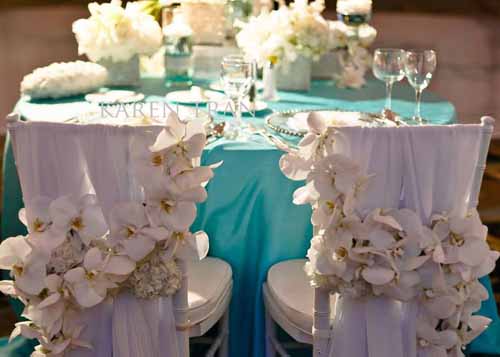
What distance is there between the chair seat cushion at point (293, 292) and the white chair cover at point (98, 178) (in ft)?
0.95

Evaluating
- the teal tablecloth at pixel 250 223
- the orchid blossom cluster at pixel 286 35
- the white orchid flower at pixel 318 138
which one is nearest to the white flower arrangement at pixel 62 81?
the orchid blossom cluster at pixel 286 35

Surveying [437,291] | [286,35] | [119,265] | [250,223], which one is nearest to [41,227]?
[119,265]

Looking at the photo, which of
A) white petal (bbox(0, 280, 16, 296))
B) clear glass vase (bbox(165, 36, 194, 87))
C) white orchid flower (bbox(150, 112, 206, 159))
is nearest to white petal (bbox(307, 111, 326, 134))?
white orchid flower (bbox(150, 112, 206, 159))

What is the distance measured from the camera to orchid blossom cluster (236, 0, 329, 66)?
2295 mm

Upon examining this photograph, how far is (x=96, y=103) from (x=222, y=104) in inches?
15.2

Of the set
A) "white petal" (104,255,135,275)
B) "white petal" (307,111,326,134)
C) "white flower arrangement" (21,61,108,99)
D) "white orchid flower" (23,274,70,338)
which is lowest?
"white orchid flower" (23,274,70,338)

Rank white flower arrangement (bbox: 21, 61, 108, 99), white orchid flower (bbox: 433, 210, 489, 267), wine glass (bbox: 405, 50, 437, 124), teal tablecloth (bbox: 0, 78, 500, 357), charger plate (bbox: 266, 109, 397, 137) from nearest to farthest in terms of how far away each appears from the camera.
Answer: white orchid flower (bbox: 433, 210, 489, 267) → teal tablecloth (bbox: 0, 78, 500, 357) → charger plate (bbox: 266, 109, 397, 137) → wine glass (bbox: 405, 50, 437, 124) → white flower arrangement (bbox: 21, 61, 108, 99)

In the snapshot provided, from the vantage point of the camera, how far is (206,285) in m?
1.71

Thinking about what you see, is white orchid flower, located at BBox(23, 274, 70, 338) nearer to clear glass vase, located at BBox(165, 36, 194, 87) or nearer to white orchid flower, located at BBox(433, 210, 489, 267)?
white orchid flower, located at BBox(433, 210, 489, 267)

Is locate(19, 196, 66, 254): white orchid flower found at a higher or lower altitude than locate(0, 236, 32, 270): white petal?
higher

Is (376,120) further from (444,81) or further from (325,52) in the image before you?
(444,81)

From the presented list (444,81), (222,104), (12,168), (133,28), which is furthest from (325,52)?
(444,81)

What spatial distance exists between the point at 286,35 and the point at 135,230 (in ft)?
3.72

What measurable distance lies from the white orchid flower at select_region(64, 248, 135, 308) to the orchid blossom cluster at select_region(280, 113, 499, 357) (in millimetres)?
366
